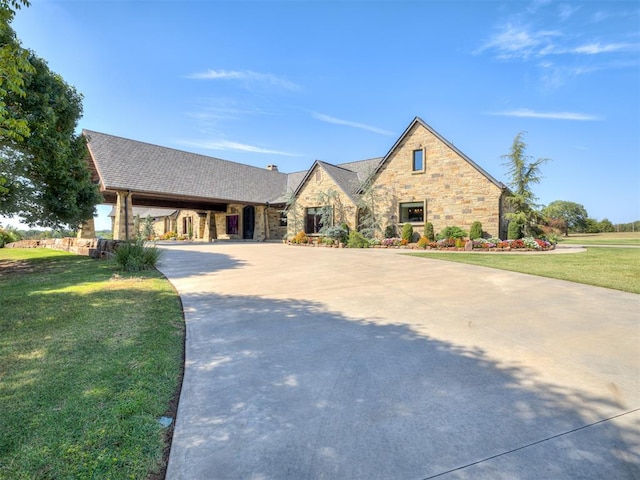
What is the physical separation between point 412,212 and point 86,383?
18.7 m

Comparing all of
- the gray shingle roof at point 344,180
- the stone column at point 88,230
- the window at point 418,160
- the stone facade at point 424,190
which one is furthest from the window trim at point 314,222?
the stone column at point 88,230

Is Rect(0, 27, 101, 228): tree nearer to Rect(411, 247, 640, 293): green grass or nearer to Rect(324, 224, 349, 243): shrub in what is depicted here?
Rect(324, 224, 349, 243): shrub

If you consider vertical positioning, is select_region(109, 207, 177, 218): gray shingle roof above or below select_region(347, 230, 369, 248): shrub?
above

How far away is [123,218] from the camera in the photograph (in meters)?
17.8

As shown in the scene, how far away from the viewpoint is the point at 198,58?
11711 mm

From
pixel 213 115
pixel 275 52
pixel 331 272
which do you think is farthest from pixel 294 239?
pixel 331 272

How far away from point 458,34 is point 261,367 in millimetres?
12444

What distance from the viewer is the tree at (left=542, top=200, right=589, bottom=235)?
1776 centimetres

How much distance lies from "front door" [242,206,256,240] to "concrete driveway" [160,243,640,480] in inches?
868

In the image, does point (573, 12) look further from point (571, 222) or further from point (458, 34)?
point (571, 222)

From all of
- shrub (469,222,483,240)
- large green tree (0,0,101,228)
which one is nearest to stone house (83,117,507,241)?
shrub (469,222,483,240)

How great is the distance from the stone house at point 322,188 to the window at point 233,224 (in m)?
0.21

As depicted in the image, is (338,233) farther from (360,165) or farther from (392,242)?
(360,165)

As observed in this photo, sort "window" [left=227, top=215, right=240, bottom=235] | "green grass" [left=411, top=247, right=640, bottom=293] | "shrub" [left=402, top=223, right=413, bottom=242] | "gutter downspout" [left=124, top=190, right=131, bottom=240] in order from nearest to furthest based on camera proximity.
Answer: "green grass" [left=411, top=247, right=640, bottom=293]
"gutter downspout" [left=124, top=190, right=131, bottom=240]
"shrub" [left=402, top=223, right=413, bottom=242]
"window" [left=227, top=215, right=240, bottom=235]
